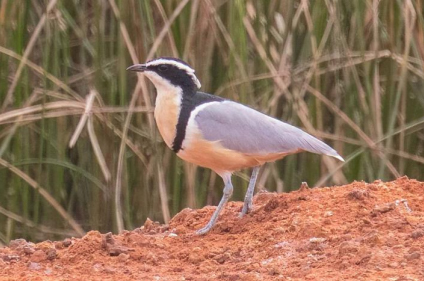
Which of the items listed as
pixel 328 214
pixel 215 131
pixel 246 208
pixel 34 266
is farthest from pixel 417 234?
pixel 34 266

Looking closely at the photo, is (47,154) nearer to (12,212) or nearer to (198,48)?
(12,212)

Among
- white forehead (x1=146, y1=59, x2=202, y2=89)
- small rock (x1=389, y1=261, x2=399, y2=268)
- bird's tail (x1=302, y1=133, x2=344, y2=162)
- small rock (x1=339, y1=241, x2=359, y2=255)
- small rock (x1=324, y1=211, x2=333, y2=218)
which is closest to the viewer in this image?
small rock (x1=389, y1=261, x2=399, y2=268)

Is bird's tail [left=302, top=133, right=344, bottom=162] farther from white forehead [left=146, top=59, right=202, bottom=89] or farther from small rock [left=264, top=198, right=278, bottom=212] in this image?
white forehead [left=146, top=59, right=202, bottom=89]

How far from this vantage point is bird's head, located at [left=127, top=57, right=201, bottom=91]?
355cm

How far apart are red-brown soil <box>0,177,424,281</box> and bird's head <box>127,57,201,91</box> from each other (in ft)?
1.62

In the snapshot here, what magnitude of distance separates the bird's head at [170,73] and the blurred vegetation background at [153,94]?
685 millimetres

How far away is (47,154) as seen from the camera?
14.4ft

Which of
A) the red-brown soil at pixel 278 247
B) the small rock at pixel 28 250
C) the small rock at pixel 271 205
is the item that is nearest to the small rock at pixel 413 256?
the red-brown soil at pixel 278 247

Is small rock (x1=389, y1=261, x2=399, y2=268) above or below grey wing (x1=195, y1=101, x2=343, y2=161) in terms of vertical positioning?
below

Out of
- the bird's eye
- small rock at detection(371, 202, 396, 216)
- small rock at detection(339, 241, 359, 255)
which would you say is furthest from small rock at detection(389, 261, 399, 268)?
the bird's eye

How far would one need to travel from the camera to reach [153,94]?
14.9 feet

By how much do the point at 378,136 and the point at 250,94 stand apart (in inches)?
23.2

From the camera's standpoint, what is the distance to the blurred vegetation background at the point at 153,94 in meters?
4.33

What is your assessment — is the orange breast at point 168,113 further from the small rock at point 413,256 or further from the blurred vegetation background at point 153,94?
the small rock at point 413,256
